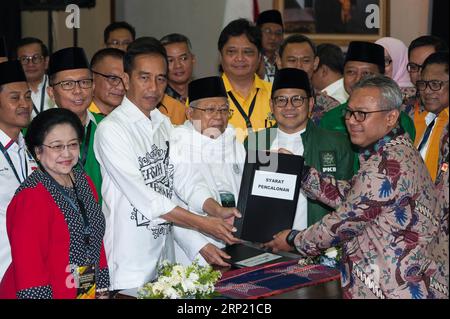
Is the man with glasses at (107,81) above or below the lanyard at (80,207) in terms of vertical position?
above

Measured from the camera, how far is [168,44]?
566 cm

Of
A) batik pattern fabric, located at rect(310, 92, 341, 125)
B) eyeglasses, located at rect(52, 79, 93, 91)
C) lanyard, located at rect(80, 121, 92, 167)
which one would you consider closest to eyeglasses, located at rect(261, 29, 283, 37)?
batik pattern fabric, located at rect(310, 92, 341, 125)

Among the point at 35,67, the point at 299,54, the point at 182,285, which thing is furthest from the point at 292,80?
the point at 35,67

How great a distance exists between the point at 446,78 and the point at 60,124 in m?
2.28

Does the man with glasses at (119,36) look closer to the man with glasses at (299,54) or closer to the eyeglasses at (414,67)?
the man with glasses at (299,54)

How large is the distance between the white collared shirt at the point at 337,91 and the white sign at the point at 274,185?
231 centimetres

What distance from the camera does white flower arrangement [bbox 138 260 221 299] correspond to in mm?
3031

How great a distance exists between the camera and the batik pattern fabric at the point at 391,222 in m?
3.20

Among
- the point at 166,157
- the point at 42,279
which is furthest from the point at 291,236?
the point at 42,279

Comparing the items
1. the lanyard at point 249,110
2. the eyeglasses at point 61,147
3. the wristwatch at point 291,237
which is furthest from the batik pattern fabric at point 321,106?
the eyeglasses at point 61,147

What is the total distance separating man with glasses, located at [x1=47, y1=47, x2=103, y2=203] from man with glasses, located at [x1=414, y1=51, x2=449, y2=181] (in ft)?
6.22

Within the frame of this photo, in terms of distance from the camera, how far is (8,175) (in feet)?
12.9

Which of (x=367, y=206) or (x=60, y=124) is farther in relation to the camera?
(x=60, y=124)
